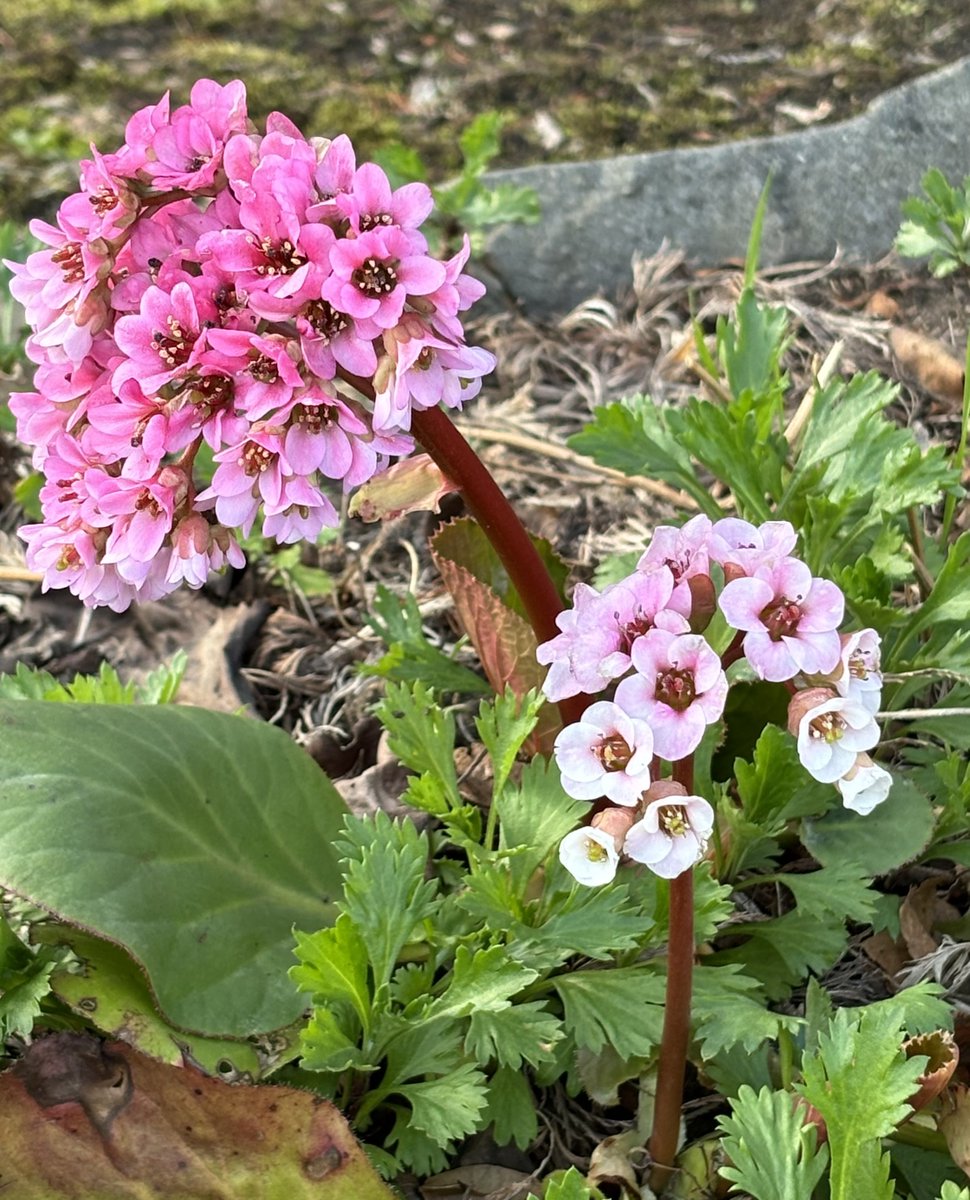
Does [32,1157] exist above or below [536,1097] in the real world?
above

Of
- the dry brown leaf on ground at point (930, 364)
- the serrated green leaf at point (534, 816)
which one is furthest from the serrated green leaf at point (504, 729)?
the dry brown leaf on ground at point (930, 364)

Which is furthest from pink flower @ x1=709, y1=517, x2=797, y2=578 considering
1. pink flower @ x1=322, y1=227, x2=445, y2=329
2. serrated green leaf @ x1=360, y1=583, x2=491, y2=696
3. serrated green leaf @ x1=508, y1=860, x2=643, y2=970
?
serrated green leaf @ x1=360, y1=583, x2=491, y2=696

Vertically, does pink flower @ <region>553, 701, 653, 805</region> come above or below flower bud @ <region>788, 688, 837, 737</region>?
above

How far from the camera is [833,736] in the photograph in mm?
1331

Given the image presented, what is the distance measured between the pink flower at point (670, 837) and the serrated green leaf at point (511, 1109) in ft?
2.30

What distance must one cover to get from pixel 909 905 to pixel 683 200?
2.53 meters

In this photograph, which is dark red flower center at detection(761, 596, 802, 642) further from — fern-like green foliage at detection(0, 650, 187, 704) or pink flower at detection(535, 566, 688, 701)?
fern-like green foliage at detection(0, 650, 187, 704)

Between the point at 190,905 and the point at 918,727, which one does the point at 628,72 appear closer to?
the point at 918,727

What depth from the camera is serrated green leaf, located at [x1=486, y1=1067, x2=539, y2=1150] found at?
185 centimetres

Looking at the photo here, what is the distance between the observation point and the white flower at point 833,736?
1.31m

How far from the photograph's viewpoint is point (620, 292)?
3.88 metres

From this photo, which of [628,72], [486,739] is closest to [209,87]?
[486,739]

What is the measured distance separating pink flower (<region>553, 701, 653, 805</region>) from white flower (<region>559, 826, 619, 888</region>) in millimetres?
48

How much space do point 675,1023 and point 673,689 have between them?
1.83 ft
